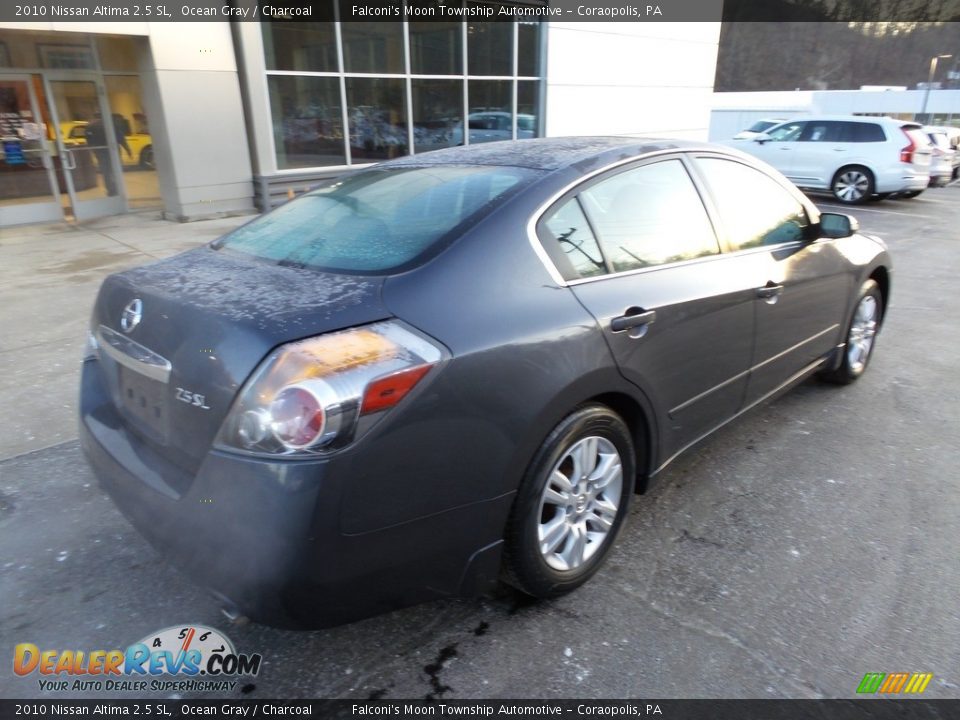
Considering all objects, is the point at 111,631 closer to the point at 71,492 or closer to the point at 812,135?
the point at 71,492

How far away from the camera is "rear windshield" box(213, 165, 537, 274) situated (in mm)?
2295

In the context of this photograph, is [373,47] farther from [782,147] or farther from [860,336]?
[860,336]

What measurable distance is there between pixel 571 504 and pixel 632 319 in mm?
717

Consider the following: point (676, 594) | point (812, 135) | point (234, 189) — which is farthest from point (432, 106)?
point (676, 594)

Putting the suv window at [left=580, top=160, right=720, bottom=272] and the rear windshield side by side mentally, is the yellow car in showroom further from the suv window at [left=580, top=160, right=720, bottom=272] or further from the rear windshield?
the suv window at [left=580, top=160, right=720, bottom=272]

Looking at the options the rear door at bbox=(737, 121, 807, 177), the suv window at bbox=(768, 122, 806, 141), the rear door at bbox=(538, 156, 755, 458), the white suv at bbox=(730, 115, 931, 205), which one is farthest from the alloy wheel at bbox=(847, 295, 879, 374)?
the suv window at bbox=(768, 122, 806, 141)

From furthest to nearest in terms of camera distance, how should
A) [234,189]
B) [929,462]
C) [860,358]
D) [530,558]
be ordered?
1. [234,189]
2. [860,358]
3. [929,462]
4. [530,558]

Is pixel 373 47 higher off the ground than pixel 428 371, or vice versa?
pixel 373 47

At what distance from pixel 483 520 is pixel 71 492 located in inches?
90.8

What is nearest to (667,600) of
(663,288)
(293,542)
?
(663,288)

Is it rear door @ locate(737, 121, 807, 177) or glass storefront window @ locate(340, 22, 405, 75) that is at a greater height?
glass storefront window @ locate(340, 22, 405, 75)

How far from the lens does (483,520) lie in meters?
2.09

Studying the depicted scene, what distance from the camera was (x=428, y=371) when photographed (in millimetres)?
1892

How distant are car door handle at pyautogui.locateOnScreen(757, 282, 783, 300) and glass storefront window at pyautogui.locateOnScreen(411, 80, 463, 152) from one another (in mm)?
10376
